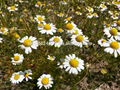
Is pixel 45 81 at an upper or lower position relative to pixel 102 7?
lower

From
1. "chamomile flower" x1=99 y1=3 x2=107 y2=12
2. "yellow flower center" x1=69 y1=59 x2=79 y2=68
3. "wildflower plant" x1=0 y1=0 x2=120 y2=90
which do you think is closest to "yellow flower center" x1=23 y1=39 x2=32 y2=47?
"wildflower plant" x1=0 y1=0 x2=120 y2=90

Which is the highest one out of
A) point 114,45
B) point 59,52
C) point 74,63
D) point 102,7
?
point 114,45

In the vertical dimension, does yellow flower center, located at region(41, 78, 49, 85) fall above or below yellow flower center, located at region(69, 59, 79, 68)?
below

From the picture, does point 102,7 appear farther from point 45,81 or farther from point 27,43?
point 45,81

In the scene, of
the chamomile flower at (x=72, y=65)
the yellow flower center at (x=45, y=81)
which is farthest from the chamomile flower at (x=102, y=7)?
the yellow flower center at (x=45, y=81)

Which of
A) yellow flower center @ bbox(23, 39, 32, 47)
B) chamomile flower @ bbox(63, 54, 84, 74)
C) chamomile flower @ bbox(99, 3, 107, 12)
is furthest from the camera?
chamomile flower @ bbox(99, 3, 107, 12)

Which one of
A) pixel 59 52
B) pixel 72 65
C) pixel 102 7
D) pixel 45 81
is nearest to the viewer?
pixel 72 65

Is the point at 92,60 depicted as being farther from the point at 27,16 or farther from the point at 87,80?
the point at 27,16

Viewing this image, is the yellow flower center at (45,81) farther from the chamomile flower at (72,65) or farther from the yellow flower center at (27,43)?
the yellow flower center at (27,43)

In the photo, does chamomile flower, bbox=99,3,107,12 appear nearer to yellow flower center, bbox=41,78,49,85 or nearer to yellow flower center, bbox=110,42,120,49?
yellow flower center, bbox=110,42,120,49

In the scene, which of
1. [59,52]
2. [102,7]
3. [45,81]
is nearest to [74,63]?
[45,81]

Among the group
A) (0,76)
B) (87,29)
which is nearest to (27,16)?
(87,29)
